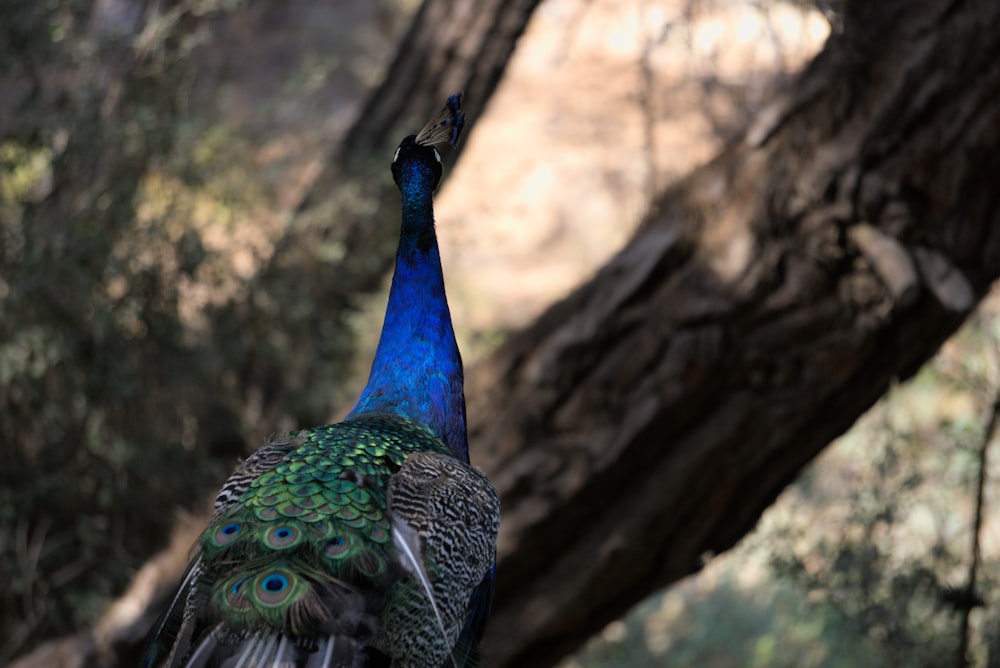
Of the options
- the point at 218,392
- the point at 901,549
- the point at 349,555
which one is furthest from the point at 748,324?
the point at 218,392

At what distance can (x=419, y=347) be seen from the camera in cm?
309

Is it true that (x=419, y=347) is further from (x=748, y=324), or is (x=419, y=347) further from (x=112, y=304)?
(x=112, y=304)

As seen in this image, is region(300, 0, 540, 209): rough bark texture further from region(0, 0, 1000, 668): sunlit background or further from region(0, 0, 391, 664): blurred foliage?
region(0, 0, 391, 664): blurred foliage

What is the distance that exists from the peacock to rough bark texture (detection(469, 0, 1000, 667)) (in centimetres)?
82

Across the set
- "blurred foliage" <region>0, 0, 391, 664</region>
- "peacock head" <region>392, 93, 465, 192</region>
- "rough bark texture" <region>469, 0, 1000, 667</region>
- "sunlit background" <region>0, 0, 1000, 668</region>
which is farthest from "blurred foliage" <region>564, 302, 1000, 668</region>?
"blurred foliage" <region>0, 0, 391, 664</region>

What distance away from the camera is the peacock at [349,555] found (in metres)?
2.10

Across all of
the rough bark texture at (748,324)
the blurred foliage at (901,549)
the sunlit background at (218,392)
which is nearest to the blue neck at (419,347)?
the rough bark texture at (748,324)

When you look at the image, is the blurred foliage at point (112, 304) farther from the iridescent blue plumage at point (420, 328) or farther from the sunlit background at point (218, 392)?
the iridescent blue plumage at point (420, 328)

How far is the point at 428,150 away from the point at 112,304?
7.39ft

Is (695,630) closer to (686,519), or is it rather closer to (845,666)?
(845,666)

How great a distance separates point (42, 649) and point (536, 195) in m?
6.68

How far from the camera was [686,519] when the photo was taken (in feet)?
12.4

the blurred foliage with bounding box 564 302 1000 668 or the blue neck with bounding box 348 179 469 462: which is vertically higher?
the blue neck with bounding box 348 179 469 462

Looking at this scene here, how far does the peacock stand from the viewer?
6.89ft
